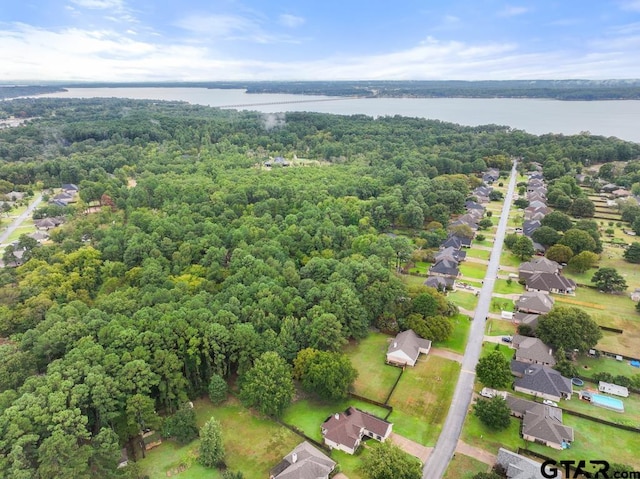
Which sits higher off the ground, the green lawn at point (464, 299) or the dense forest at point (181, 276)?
the dense forest at point (181, 276)

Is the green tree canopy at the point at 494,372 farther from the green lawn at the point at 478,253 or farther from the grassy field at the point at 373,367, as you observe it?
the green lawn at the point at 478,253

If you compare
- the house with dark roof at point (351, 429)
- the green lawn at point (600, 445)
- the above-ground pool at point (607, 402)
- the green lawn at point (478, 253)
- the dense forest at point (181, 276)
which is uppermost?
the dense forest at point (181, 276)

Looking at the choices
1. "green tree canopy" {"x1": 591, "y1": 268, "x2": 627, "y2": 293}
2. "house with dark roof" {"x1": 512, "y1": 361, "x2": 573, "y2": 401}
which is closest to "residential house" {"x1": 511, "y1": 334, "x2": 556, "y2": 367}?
"house with dark roof" {"x1": 512, "y1": 361, "x2": 573, "y2": 401}

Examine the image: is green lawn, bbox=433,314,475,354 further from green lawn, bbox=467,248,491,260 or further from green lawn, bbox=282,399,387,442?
green lawn, bbox=467,248,491,260

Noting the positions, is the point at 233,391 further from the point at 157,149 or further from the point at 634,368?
the point at 157,149

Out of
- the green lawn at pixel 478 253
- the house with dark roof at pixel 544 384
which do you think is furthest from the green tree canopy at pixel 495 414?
the green lawn at pixel 478 253

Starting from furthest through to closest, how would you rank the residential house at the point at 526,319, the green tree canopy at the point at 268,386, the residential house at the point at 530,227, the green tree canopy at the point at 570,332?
the residential house at the point at 530,227 < the residential house at the point at 526,319 < the green tree canopy at the point at 570,332 < the green tree canopy at the point at 268,386

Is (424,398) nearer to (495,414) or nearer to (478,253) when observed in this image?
(495,414)
